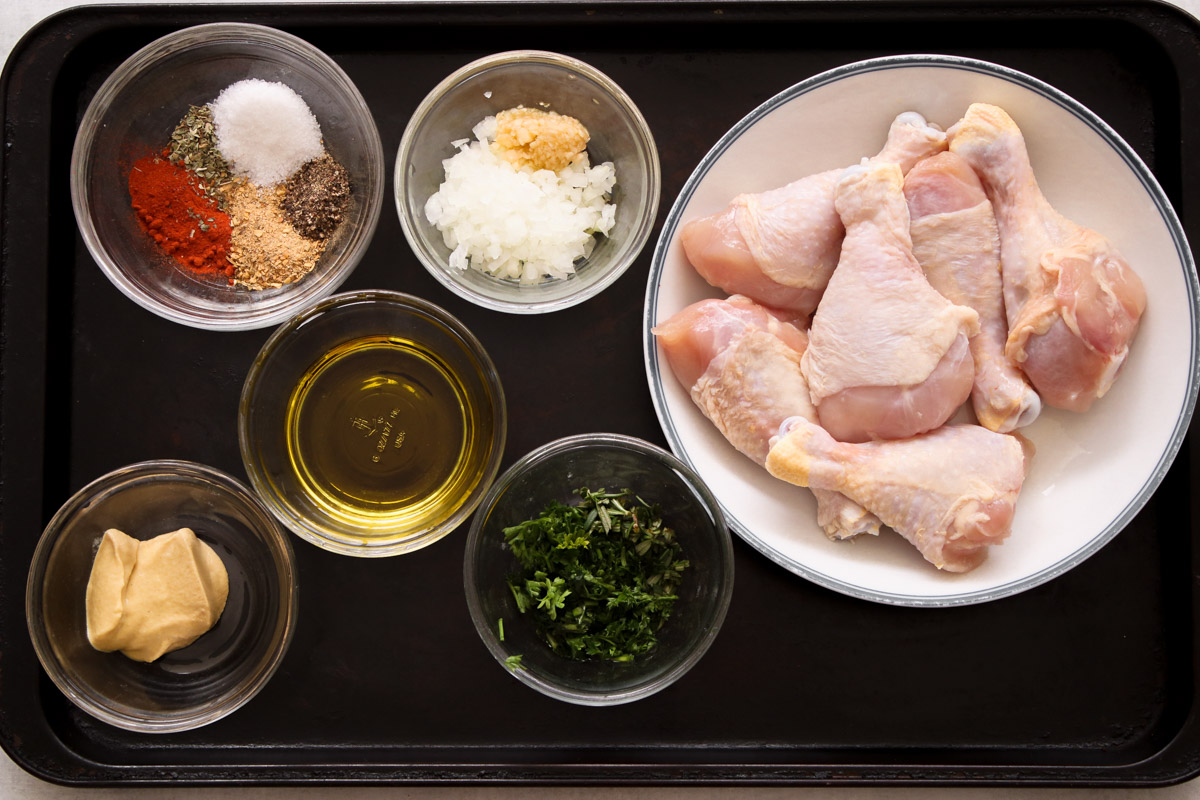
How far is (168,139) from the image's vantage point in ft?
5.34

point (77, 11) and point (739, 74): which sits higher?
point (739, 74)

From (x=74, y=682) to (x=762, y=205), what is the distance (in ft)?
5.53

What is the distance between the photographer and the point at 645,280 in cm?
164

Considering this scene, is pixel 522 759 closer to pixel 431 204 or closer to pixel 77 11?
pixel 431 204

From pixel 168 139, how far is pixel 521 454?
99cm

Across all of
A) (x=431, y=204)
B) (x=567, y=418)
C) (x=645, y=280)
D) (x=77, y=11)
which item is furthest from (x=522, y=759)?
(x=77, y=11)

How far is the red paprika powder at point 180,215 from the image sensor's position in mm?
1596

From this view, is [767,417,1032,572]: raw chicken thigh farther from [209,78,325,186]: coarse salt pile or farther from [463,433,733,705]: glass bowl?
[209,78,325,186]: coarse salt pile

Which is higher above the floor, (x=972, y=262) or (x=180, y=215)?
(x=972, y=262)

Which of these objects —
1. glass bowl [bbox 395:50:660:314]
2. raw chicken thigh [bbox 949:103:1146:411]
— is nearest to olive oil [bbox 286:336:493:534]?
glass bowl [bbox 395:50:660:314]

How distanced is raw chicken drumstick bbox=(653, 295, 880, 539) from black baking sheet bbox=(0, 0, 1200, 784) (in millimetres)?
145

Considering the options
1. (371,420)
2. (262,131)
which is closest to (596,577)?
(371,420)

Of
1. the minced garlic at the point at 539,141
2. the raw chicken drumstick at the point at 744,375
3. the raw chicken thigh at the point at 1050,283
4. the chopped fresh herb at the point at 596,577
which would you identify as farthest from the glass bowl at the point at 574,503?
the raw chicken thigh at the point at 1050,283

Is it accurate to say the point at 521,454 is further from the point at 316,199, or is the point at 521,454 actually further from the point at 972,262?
the point at 972,262
